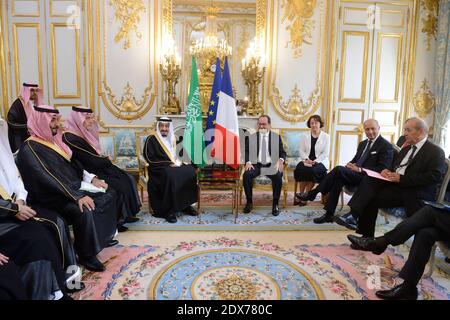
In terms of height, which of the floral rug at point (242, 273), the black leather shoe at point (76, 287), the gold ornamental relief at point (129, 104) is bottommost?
the floral rug at point (242, 273)

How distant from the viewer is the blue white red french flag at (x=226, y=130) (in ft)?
14.3

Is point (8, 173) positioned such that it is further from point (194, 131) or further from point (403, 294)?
point (403, 294)

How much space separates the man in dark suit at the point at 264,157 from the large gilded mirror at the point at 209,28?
4.74ft

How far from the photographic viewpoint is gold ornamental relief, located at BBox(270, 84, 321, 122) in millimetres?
6156

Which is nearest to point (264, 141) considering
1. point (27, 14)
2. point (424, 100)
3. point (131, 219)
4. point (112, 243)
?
point (131, 219)

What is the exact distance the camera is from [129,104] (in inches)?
239

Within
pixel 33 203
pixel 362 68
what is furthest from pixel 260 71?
pixel 33 203

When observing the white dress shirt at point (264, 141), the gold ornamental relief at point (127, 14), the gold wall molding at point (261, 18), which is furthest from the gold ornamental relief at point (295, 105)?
the gold ornamental relief at point (127, 14)

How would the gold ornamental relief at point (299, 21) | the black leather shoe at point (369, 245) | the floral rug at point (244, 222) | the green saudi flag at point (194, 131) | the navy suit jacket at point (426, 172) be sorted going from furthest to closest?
the gold ornamental relief at point (299, 21) → the green saudi flag at point (194, 131) → the floral rug at point (244, 222) → the navy suit jacket at point (426, 172) → the black leather shoe at point (369, 245)

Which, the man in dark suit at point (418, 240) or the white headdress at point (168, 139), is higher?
the white headdress at point (168, 139)

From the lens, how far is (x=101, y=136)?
5.57m

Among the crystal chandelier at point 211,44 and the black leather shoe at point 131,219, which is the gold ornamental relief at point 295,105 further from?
the black leather shoe at point 131,219

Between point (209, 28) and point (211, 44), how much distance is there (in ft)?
0.89
